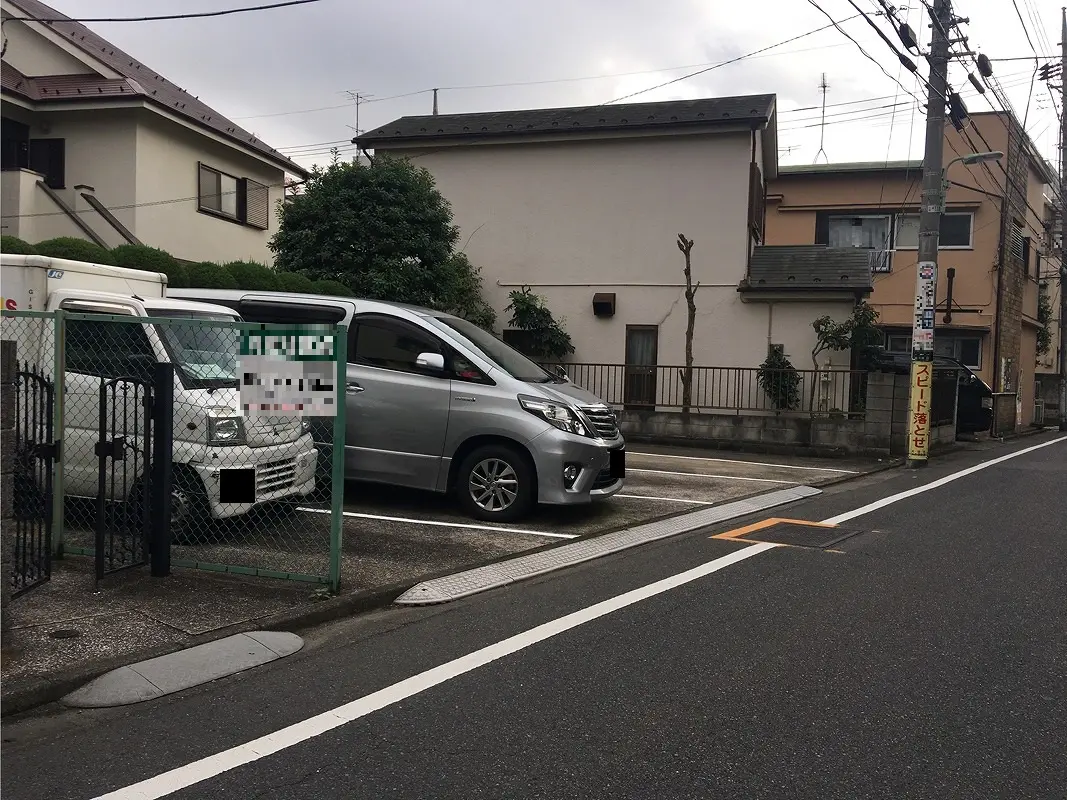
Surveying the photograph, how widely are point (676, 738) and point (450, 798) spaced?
101cm

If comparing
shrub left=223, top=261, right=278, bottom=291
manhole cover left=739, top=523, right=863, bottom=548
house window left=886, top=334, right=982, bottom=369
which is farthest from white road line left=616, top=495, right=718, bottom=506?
house window left=886, top=334, right=982, bottom=369

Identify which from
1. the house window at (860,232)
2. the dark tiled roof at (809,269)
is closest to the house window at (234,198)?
the dark tiled roof at (809,269)

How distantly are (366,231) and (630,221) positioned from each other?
21.3 feet

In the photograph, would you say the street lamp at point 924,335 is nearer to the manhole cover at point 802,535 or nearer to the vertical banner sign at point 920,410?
the vertical banner sign at point 920,410

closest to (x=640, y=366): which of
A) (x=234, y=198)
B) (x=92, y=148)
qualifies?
(x=234, y=198)

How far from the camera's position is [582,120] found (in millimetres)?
18734

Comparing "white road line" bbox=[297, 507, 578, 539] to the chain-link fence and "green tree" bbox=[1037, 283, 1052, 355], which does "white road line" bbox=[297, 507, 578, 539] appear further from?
"green tree" bbox=[1037, 283, 1052, 355]

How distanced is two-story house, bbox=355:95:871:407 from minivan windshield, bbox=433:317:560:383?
9.13 m

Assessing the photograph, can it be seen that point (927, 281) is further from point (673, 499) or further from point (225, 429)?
point (225, 429)

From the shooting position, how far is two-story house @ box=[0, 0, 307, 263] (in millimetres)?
16703

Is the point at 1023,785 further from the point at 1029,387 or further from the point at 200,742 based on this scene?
the point at 1029,387

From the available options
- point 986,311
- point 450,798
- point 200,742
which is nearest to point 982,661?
point 450,798

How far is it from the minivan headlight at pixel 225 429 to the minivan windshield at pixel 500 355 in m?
2.49

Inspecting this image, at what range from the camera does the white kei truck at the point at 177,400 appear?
244 inches
